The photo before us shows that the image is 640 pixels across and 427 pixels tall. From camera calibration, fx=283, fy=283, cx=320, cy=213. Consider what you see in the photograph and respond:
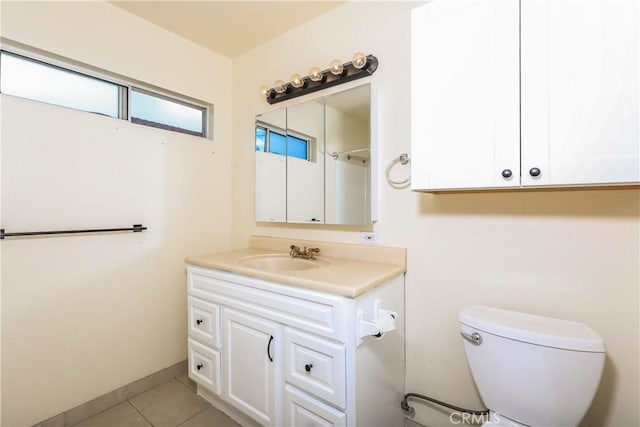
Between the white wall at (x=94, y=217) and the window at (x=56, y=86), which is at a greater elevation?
the window at (x=56, y=86)

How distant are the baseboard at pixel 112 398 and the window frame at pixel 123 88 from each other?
5.47ft

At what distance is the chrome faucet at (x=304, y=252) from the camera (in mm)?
1771

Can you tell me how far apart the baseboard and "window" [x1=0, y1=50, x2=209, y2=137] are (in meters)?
1.68

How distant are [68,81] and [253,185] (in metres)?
1.22

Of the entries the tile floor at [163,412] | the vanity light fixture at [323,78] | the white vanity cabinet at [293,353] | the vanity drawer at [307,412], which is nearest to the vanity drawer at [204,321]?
the white vanity cabinet at [293,353]

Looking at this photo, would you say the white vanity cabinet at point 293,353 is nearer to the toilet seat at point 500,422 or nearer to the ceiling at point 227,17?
the toilet seat at point 500,422

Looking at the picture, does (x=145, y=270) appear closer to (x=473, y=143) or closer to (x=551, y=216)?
(x=473, y=143)

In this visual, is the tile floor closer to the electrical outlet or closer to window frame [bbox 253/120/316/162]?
the electrical outlet

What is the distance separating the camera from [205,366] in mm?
1642

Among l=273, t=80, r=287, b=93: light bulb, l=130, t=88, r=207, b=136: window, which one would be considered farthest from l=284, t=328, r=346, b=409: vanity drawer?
l=130, t=88, r=207, b=136: window

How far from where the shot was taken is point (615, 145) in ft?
2.81

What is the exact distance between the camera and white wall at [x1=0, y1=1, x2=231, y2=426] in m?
1.41

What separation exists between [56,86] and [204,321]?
60.8 inches

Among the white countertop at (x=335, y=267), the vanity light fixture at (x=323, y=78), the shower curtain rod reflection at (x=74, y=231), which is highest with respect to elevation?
the vanity light fixture at (x=323, y=78)
